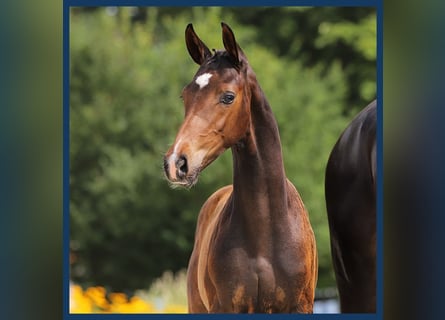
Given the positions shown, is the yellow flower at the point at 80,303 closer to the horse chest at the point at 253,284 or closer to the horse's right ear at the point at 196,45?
the horse chest at the point at 253,284

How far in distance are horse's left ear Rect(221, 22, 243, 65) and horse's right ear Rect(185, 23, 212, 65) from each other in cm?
15

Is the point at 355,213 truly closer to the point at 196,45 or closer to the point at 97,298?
the point at 196,45

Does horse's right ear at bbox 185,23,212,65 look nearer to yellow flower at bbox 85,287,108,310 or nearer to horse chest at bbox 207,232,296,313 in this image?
horse chest at bbox 207,232,296,313

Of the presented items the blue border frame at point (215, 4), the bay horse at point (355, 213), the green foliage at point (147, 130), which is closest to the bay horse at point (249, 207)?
the blue border frame at point (215, 4)

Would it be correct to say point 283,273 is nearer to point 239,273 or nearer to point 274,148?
point 239,273

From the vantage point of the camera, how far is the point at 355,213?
4945 millimetres

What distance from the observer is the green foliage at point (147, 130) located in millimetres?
7258

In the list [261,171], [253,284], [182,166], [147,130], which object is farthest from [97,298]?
[182,166]

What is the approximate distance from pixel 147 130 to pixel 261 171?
384cm

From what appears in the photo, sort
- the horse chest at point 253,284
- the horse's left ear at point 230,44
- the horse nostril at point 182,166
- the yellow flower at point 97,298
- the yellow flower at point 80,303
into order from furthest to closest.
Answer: the yellow flower at point 97,298
the yellow flower at point 80,303
the horse chest at point 253,284
the horse's left ear at point 230,44
the horse nostril at point 182,166

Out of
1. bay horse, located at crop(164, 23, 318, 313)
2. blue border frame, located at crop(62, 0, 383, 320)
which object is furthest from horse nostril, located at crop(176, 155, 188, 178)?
blue border frame, located at crop(62, 0, 383, 320)

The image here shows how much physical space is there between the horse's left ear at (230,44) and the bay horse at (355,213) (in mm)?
1185
